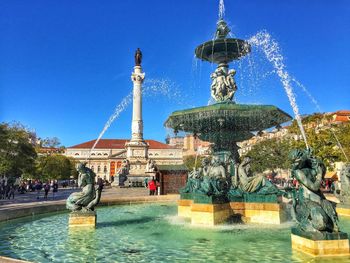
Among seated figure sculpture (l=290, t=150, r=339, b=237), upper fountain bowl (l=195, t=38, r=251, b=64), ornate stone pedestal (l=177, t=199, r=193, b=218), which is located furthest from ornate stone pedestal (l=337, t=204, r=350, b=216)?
upper fountain bowl (l=195, t=38, r=251, b=64)

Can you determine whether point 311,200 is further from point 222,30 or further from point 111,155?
point 111,155

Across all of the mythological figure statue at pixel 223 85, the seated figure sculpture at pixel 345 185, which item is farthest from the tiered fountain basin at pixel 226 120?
the seated figure sculpture at pixel 345 185

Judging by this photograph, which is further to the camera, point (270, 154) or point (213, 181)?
point (270, 154)

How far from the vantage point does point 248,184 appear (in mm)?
10438

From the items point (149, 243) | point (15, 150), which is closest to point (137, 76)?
point (15, 150)

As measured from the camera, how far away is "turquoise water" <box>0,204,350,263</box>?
600 cm

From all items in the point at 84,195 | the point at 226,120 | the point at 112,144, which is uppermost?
the point at 112,144

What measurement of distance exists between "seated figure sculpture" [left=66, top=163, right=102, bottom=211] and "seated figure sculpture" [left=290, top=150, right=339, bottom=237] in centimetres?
586

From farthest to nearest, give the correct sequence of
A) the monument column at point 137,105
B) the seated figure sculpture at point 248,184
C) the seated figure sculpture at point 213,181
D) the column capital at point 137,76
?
the column capital at point 137,76, the monument column at point 137,105, the seated figure sculpture at point 248,184, the seated figure sculpture at point 213,181

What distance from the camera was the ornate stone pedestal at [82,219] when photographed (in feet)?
30.1

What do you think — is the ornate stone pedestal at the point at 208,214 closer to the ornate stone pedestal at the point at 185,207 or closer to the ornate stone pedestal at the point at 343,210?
the ornate stone pedestal at the point at 185,207

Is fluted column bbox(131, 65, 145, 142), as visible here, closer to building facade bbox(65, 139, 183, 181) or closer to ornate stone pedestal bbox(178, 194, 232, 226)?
building facade bbox(65, 139, 183, 181)

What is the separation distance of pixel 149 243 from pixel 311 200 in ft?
11.7

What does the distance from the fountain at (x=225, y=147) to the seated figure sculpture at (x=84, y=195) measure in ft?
9.98
